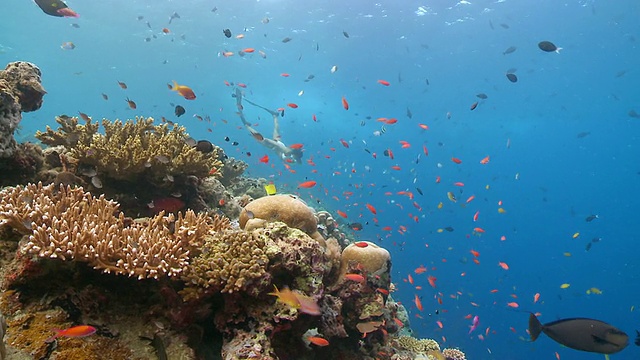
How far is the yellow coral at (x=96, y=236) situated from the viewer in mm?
3154

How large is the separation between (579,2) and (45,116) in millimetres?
189207

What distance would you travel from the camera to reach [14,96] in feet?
17.9

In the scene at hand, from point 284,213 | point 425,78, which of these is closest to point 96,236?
point 284,213

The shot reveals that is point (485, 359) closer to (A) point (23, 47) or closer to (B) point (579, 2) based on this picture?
(B) point (579, 2)

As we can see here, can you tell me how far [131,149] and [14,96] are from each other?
2147 mm

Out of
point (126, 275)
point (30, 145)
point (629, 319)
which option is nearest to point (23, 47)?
point (30, 145)

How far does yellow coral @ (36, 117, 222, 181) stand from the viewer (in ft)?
17.2

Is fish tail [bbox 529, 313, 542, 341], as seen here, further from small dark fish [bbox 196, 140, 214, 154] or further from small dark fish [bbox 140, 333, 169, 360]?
small dark fish [bbox 196, 140, 214, 154]

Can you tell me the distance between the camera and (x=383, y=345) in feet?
18.3

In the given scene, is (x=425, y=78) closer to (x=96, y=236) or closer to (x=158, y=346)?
(x=96, y=236)

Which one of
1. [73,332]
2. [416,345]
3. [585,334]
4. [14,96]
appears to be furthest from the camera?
[416,345]

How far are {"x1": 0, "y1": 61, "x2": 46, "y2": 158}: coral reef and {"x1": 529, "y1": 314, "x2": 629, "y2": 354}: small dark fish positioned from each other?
7252 millimetres

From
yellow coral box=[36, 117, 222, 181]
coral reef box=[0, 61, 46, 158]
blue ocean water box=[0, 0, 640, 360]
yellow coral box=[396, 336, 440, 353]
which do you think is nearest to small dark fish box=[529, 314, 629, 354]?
yellow coral box=[396, 336, 440, 353]

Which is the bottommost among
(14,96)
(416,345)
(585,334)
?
(416,345)
